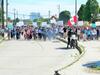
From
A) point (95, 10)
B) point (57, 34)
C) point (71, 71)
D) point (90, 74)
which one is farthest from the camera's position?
point (95, 10)

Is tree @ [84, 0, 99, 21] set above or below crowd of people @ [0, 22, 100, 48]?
above

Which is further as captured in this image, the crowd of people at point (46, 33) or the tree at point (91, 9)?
the tree at point (91, 9)

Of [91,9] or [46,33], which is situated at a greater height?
[91,9]

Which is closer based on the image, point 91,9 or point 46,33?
point 46,33

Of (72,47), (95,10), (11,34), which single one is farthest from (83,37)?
(95,10)

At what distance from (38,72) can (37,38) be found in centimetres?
4060

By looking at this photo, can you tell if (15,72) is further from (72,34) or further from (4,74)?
(72,34)

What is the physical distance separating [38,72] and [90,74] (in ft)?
9.30

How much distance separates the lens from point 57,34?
6675 centimetres

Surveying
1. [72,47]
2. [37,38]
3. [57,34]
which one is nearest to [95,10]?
[57,34]

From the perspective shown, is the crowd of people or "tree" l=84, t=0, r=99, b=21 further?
"tree" l=84, t=0, r=99, b=21

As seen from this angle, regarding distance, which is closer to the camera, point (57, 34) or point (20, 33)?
point (20, 33)

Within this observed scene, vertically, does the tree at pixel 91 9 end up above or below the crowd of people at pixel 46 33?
above

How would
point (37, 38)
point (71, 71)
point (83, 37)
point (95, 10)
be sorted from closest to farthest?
point (71, 71)
point (83, 37)
point (37, 38)
point (95, 10)
